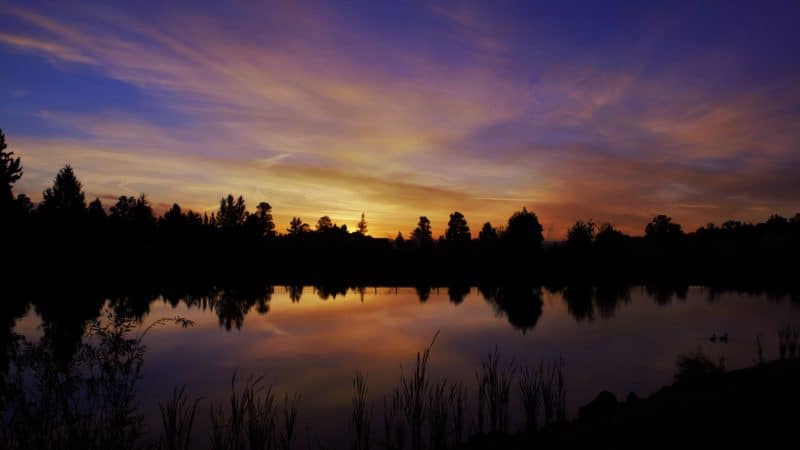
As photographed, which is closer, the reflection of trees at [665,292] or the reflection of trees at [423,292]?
the reflection of trees at [665,292]

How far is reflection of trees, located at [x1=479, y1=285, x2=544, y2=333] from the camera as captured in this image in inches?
1609

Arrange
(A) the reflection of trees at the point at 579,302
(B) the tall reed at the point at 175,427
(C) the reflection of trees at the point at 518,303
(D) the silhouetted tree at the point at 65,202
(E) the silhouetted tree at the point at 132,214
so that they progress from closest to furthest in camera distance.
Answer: (B) the tall reed at the point at 175,427 < (C) the reflection of trees at the point at 518,303 < (A) the reflection of trees at the point at 579,302 < (D) the silhouetted tree at the point at 65,202 < (E) the silhouetted tree at the point at 132,214

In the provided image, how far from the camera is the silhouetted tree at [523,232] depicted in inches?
4227

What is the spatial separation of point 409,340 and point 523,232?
8262 centimetres

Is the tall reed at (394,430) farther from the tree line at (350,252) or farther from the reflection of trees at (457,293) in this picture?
the tree line at (350,252)

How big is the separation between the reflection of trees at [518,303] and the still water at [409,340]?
0.79 feet

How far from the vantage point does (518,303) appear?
53719 mm

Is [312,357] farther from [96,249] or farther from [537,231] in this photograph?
[537,231]

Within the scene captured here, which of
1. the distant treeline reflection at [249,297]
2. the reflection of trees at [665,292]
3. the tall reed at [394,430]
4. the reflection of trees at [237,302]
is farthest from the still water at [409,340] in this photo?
the tall reed at [394,430]

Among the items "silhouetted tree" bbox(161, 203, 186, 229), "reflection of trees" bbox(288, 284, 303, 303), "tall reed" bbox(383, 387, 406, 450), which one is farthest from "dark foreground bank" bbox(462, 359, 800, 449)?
"silhouetted tree" bbox(161, 203, 186, 229)

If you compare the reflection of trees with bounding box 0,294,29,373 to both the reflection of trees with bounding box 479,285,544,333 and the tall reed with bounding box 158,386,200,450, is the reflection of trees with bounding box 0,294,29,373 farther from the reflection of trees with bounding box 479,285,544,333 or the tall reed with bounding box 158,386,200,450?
the reflection of trees with bounding box 479,285,544,333

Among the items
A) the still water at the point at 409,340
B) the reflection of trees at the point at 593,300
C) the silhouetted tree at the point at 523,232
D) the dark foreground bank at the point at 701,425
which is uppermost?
the silhouetted tree at the point at 523,232

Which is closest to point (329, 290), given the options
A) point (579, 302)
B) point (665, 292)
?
point (579, 302)

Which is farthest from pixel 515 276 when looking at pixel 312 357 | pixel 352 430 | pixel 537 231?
pixel 352 430
